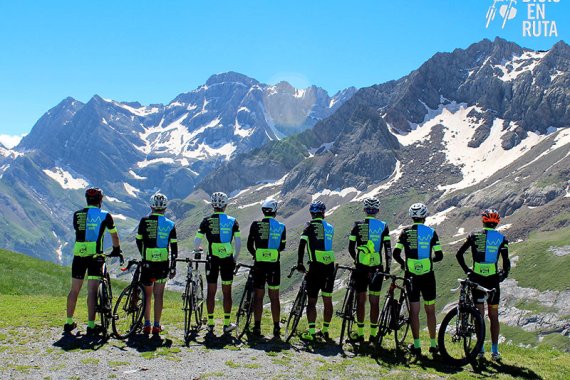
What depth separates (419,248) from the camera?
16578 mm

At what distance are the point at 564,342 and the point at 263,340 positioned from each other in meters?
170

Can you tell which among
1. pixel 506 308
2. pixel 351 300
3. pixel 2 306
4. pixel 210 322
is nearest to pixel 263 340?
pixel 210 322

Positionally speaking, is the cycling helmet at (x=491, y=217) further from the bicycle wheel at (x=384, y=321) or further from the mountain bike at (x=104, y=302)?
the mountain bike at (x=104, y=302)

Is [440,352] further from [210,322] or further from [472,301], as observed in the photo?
[210,322]

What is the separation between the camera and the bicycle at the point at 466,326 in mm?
15359

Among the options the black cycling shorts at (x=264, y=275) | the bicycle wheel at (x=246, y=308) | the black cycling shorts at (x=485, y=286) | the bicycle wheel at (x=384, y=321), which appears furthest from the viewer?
the bicycle wheel at (x=246, y=308)

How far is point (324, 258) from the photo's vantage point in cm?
1788

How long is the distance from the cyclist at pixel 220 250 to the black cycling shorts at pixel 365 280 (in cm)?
453

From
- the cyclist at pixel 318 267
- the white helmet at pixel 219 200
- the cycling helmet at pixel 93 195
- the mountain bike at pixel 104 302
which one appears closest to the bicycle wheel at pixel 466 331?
the cyclist at pixel 318 267

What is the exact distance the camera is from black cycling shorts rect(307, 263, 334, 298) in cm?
1773

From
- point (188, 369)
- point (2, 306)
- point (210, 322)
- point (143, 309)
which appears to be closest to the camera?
point (188, 369)

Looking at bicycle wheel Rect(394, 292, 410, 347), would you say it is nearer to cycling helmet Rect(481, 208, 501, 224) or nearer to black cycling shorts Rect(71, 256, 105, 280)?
cycling helmet Rect(481, 208, 501, 224)

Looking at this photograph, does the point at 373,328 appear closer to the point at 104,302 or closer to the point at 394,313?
the point at 394,313

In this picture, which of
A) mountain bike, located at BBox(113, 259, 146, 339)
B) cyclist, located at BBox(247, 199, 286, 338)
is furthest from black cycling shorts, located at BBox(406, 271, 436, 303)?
mountain bike, located at BBox(113, 259, 146, 339)
